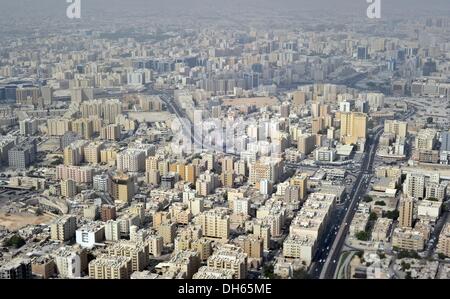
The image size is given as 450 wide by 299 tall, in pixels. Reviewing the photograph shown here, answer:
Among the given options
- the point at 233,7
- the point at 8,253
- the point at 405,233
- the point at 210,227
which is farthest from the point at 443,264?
the point at 233,7

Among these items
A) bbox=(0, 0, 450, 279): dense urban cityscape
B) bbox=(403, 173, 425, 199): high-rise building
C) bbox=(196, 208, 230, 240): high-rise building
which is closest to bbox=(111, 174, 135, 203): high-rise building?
bbox=(0, 0, 450, 279): dense urban cityscape

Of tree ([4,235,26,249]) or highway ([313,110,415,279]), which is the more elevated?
highway ([313,110,415,279])

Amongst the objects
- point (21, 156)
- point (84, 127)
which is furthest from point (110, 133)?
point (21, 156)

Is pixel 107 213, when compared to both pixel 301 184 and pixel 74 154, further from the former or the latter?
pixel 74 154

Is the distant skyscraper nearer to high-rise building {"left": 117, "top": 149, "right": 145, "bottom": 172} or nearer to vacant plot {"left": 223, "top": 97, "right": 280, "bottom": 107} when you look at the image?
vacant plot {"left": 223, "top": 97, "right": 280, "bottom": 107}

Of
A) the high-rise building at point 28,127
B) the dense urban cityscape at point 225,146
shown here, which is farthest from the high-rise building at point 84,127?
the high-rise building at point 28,127
